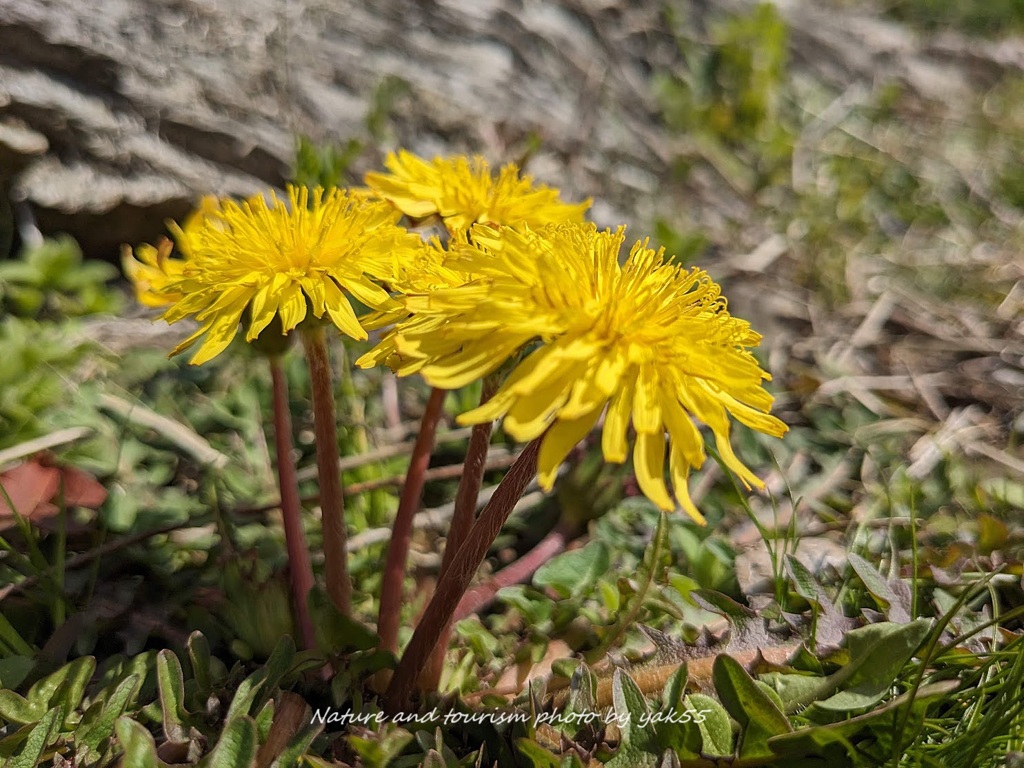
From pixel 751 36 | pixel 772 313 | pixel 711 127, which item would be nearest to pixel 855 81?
pixel 751 36

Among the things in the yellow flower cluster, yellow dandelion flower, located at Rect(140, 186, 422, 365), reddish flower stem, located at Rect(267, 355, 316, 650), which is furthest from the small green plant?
reddish flower stem, located at Rect(267, 355, 316, 650)

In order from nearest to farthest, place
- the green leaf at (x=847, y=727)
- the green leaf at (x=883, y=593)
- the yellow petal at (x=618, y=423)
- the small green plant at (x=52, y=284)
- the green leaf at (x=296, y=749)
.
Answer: the yellow petal at (x=618, y=423)
the green leaf at (x=847, y=727)
the green leaf at (x=296, y=749)
the green leaf at (x=883, y=593)
the small green plant at (x=52, y=284)

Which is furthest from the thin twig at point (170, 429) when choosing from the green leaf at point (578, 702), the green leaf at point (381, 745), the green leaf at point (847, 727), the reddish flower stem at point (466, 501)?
the green leaf at point (847, 727)

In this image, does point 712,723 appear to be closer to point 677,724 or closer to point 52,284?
point 677,724

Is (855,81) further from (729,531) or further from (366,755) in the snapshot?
(366,755)

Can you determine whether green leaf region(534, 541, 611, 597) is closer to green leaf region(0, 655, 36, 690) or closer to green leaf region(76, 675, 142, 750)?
green leaf region(76, 675, 142, 750)

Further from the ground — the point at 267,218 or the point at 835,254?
the point at 267,218

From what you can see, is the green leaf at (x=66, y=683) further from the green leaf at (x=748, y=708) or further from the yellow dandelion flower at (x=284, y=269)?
the green leaf at (x=748, y=708)
